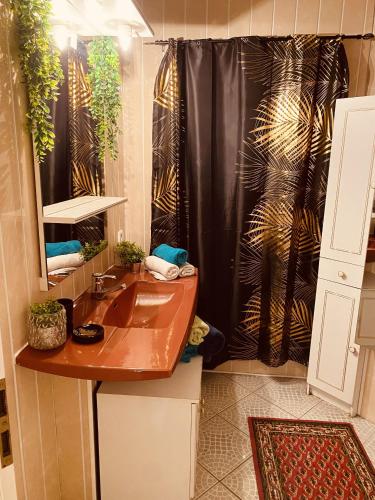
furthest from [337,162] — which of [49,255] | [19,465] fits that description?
[19,465]

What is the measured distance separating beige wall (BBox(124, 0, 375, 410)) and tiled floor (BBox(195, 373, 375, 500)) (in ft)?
1.13

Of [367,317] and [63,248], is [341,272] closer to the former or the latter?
[367,317]

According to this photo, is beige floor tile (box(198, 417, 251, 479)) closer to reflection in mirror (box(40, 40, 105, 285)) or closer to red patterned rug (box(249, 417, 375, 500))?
red patterned rug (box(249, 417, 375, 500))

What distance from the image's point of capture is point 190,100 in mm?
2330

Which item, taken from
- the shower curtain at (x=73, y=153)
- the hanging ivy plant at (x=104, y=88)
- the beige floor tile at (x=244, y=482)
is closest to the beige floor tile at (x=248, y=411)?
the beige floor tile at (x=244, y=482)

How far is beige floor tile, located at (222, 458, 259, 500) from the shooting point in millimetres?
1799

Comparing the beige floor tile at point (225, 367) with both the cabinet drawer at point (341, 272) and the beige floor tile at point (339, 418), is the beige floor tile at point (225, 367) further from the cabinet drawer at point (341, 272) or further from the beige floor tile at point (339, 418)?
the cabinet drawer at point (341, 272)

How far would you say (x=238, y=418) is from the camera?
2.31 meters

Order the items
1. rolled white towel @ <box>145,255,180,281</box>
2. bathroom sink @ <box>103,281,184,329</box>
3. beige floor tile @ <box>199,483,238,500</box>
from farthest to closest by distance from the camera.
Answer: rolled white towel @ <box>145,255,180,281</box> → bathroom sink @ <box>103,281,184,329</box> → beige floor tile @ <box>199,483,238,500</box>

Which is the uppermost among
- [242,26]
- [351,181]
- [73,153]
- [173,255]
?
[242,26]

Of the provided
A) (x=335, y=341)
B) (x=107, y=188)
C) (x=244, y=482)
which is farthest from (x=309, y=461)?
(x=107, y=188)

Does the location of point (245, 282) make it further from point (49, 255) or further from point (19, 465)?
point (19, 465)

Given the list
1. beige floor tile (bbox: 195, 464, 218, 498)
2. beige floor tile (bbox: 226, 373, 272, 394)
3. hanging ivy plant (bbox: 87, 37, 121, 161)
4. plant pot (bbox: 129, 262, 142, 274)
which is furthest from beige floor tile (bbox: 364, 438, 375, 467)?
hanging ivy plant (bbox: 87, 37, 121, 161)

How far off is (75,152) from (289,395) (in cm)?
210
